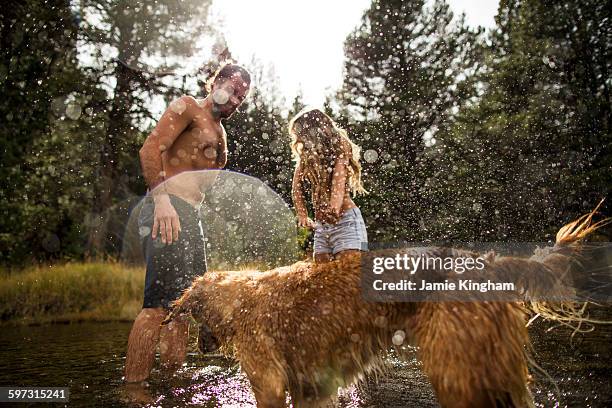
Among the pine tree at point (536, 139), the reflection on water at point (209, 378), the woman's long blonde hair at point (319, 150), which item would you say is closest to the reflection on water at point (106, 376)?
the reflection on water at point (209, 378)

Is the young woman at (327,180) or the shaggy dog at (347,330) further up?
the young woman at (327,180)

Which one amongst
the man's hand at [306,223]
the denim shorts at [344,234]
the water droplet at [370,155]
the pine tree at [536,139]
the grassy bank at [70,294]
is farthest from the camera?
the water droplet at [370,155]

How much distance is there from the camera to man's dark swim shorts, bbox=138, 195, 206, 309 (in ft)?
13.4

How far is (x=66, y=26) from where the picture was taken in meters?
14.0

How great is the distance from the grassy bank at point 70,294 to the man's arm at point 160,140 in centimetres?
602

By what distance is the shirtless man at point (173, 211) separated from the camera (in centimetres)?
396

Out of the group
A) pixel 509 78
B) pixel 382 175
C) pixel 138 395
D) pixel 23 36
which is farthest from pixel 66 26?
pixel 509 78

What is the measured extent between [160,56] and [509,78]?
1419cm

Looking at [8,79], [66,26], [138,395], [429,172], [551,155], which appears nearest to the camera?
[138,395]

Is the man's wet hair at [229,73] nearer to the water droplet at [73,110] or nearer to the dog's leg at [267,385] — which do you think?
the dog's leg at [267,385]

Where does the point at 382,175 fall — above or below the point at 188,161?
above

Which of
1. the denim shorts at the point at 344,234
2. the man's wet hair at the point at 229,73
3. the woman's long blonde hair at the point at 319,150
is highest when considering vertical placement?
the man's wet hair at the point at 229,73

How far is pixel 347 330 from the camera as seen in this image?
2627mm

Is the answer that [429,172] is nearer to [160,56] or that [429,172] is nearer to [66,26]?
[160,56]
